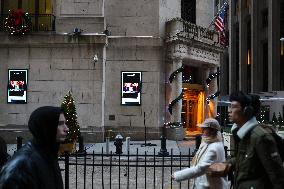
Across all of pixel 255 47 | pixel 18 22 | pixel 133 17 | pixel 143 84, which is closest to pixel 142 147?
pixel 143 84

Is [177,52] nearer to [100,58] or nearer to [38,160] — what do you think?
[100,58]

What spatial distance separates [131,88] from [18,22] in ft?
23.6

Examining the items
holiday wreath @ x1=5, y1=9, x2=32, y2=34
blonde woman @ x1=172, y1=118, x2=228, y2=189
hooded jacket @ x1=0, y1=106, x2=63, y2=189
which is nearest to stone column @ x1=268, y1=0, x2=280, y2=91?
holiday wreath @ x1=5, y1=9, x2=32, y2=34

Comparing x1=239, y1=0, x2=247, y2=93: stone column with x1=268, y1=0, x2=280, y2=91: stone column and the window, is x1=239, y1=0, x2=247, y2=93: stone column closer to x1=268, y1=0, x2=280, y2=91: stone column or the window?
x1=268, y1=0, x2=280, y2=91: stone column

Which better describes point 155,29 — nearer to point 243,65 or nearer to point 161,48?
point 161,48

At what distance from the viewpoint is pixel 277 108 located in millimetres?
53188

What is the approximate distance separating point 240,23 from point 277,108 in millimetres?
19086

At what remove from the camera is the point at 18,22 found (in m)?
26.7

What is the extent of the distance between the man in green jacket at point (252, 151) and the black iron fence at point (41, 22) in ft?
76.6

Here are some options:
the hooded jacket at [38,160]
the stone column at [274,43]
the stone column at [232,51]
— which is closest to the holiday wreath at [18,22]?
the hooded jacket at [38,160]

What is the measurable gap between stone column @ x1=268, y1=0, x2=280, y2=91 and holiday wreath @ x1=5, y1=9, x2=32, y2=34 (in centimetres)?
3557

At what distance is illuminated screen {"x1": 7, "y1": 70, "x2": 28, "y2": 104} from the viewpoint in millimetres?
26938

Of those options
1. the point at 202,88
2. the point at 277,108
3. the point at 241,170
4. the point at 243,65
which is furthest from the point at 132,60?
the point at 243,65

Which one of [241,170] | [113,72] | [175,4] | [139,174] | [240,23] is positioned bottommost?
[139,174]
